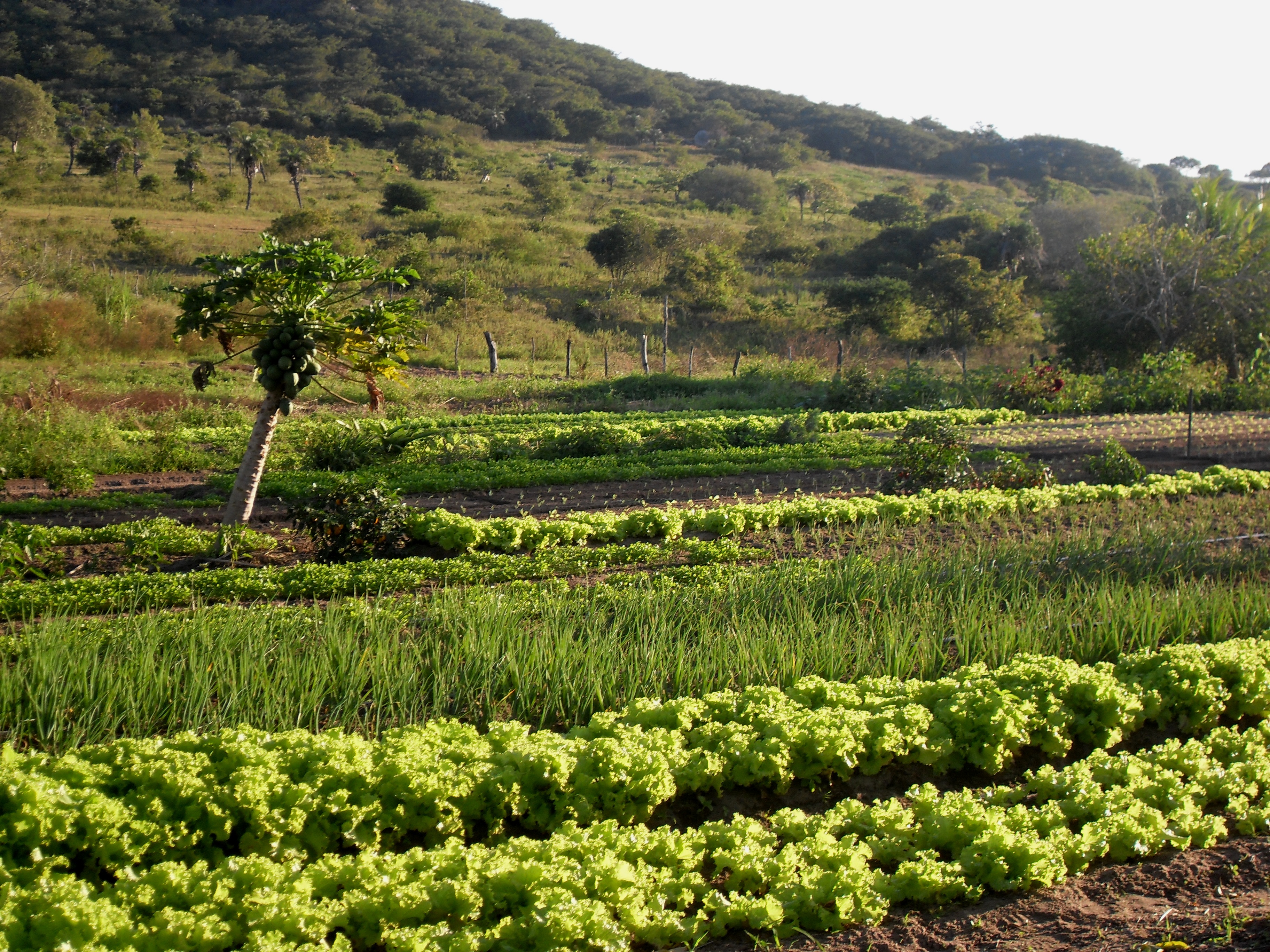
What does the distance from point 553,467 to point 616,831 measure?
29.2 ft

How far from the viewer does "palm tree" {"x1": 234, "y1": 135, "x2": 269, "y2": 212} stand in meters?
40.5

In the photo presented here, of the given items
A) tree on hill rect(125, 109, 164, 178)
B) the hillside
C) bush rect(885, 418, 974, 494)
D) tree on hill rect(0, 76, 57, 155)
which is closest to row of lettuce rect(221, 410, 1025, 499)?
bush rect(885, 418, 974, 494)

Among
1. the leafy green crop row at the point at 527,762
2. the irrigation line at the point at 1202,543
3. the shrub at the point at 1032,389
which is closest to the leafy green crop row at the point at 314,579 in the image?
the leafy green crop row at the point at 527,762

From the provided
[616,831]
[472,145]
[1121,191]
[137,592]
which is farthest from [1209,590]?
[1121,191]

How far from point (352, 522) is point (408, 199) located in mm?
36527

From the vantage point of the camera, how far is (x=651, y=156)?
230ft

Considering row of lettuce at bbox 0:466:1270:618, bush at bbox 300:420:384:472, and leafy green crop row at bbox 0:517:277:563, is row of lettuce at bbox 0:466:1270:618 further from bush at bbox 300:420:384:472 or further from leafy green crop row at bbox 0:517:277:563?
bush at bbox 300:420:384:472

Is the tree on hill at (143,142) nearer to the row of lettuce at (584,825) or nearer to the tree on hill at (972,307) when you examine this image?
the tree on hill at (972,307)

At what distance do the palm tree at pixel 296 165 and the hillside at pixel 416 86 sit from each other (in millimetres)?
14124

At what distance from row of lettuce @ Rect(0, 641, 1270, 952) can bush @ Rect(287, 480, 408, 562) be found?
13.6 feet

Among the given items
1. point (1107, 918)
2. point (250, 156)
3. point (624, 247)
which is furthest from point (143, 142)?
point (1107, 918)

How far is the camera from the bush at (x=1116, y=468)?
39.6ft

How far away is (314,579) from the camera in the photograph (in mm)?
6977

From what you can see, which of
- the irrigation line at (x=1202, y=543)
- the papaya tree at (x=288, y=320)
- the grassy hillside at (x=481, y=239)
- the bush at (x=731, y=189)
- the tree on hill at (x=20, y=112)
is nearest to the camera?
the papaya tree at (x=288, y=320)
